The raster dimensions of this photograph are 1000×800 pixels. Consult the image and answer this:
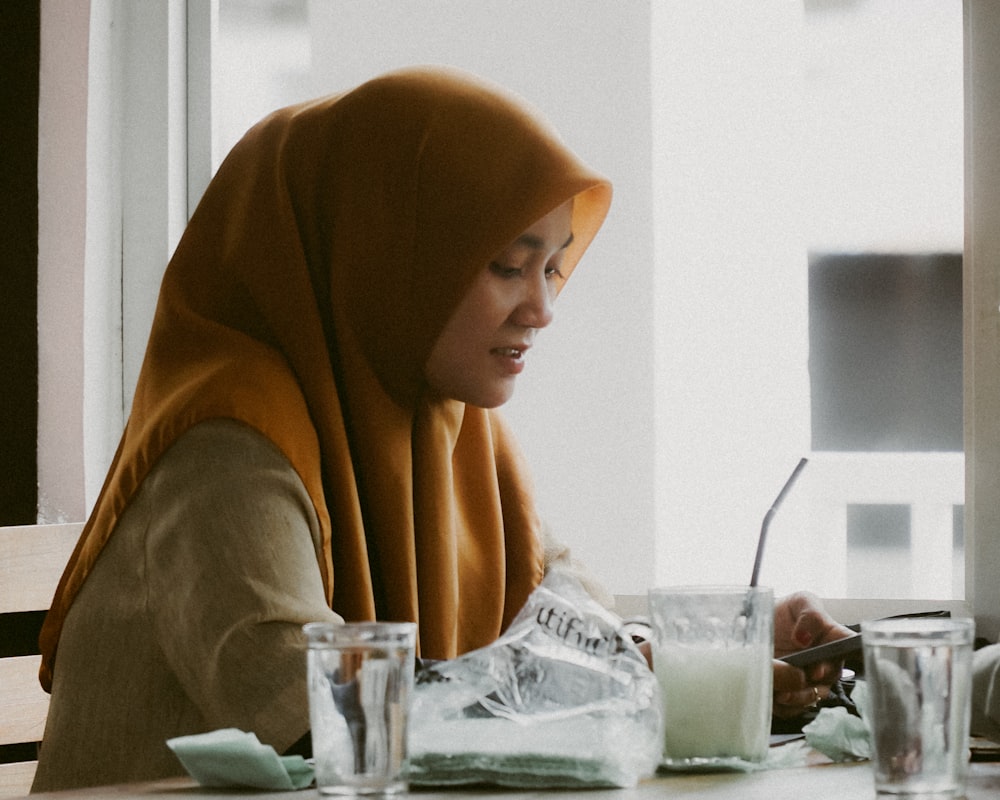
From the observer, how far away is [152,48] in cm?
225

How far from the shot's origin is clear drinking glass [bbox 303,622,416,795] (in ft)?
2.23

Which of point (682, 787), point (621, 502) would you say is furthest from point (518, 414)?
point (682, 787)

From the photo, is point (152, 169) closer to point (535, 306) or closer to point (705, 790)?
point (535, 306)

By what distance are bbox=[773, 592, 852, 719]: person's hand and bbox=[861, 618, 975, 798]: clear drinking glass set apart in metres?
0.34

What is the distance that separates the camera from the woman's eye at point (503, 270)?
59.4 inches

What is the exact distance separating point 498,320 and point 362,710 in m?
0.88

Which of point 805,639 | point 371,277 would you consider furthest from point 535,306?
point 805,639

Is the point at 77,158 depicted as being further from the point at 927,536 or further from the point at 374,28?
the point at 927,536

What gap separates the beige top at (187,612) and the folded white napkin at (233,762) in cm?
31

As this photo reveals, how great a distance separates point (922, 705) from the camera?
2.21ft

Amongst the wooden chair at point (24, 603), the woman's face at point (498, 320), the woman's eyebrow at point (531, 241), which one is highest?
the woman's eyebrow at point (531, 241)

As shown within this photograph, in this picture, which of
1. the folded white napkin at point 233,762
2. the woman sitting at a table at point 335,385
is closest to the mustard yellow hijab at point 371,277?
the woman sitting at a table at point 335,385

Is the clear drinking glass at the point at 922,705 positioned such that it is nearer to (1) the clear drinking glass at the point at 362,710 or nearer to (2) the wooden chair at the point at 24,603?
(1) the clear drinking glass at the point at 362,710

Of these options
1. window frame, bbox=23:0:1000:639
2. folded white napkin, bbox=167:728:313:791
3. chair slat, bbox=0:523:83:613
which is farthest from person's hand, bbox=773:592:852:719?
chair slat, bbox=0:523:83:613
